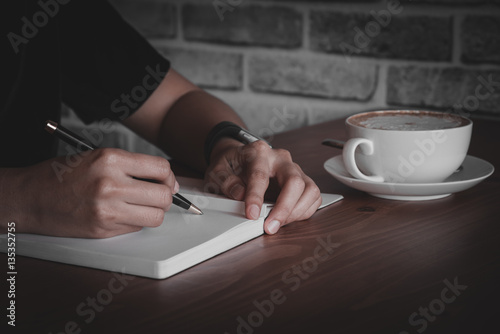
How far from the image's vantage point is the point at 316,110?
5.05 feet

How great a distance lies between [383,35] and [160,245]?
0.95 m

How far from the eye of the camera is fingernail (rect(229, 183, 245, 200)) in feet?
2.47

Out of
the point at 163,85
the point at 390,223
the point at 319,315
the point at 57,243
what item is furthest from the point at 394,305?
the point at 163,85

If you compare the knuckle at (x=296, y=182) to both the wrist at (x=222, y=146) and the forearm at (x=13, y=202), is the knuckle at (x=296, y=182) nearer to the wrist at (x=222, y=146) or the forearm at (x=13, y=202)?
the wrist at (x=222, y=146)

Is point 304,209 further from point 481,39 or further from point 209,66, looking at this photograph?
point 209,66

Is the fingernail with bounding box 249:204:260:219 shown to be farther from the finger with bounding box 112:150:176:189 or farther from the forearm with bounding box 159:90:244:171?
the forearm with bounding box 159:90:244:171

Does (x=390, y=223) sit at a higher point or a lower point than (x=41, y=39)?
lower

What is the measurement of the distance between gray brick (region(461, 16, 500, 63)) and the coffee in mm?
492

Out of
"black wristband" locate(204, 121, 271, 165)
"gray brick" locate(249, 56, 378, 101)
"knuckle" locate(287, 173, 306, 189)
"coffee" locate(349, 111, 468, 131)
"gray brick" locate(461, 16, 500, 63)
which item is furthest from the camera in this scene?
"gray brick" locate(249, 56, 378, 101)

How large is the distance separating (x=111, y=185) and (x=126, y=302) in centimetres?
16

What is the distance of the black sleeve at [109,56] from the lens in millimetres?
1137

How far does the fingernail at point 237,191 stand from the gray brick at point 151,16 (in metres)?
0.99

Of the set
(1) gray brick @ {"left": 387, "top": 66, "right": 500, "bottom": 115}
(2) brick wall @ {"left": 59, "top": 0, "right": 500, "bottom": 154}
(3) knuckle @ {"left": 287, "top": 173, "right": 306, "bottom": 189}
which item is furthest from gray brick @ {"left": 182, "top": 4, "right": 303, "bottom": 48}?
(3) knuckle @ {"left": 287, "top": 173, "right": 306, "bottom": 189}

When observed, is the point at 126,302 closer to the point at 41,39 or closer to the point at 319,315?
the point at 319,315
